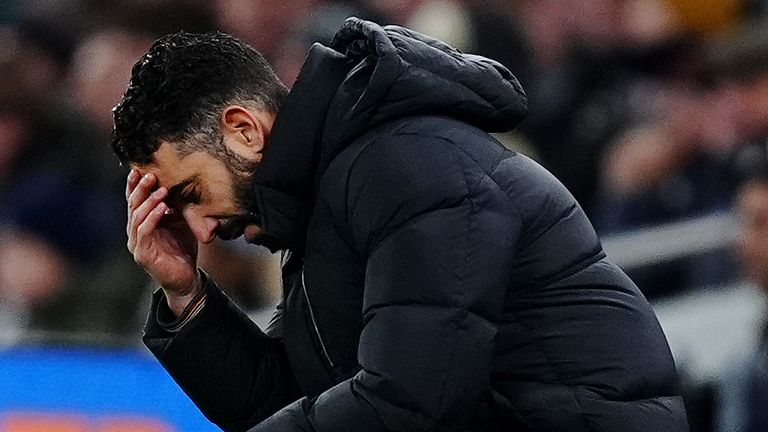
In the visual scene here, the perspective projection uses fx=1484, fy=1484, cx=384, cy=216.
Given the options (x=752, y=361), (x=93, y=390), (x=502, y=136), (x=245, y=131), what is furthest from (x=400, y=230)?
(x=502, y=136)

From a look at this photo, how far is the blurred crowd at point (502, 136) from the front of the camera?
197 inches

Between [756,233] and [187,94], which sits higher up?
[187,94]

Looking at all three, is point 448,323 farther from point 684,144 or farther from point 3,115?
point 3,115

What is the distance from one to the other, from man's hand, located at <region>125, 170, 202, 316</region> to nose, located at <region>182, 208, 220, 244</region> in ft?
0.17

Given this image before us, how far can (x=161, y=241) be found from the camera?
2643mm

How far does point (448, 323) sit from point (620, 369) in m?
0.33

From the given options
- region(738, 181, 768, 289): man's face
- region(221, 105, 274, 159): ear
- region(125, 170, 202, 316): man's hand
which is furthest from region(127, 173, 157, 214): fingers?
region(738, 181, 768, 289): man's face

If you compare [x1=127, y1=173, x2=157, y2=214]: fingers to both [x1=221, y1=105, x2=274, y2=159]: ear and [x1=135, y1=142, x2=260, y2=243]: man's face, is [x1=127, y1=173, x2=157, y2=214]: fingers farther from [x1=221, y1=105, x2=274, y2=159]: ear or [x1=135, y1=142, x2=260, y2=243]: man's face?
[x1=221, y1=105, x2=274, y2=159]: ear

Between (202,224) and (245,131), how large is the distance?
0.62ft

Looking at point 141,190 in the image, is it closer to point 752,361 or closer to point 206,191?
point 206,191

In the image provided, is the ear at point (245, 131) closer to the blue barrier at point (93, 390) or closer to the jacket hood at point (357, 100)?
the jacket hood at point (357, 100)

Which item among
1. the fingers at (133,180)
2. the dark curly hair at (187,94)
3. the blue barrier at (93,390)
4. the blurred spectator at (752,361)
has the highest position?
the dark curly hair at (187,94)

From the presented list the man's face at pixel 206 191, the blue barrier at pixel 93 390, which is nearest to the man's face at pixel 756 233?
the blue barrier at pixel 93 390

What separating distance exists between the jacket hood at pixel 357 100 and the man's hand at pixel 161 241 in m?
0.23
